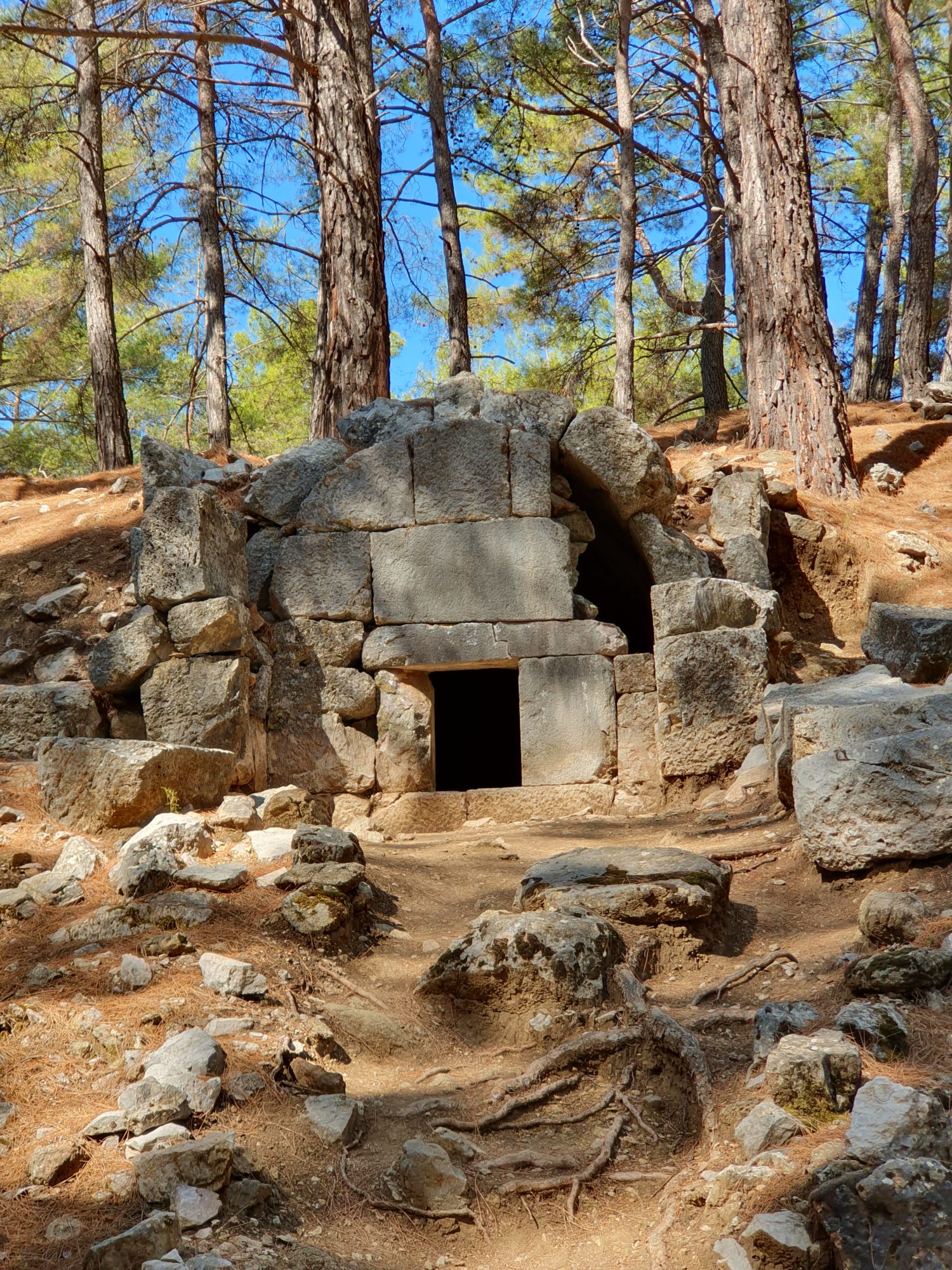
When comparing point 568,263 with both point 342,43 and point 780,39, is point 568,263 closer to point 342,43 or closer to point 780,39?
point 780,39

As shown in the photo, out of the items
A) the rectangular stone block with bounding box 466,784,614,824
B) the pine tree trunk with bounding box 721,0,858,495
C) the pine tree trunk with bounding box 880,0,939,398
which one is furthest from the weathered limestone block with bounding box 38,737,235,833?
the pine tree trunk with bounding box 880,0,939,398

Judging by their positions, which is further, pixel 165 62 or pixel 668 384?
pixel 668 384

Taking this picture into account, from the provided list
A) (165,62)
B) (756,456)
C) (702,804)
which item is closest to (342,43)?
(165,62)

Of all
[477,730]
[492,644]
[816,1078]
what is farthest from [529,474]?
[816,1078]

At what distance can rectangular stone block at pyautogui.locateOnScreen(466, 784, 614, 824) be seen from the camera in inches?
289

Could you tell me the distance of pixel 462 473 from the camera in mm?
7773

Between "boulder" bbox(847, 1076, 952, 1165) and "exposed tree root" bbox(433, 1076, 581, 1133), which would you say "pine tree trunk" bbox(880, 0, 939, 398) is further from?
"boulder" bbox(847, 1076, 952, 1165)

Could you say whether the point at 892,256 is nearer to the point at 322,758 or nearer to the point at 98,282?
the point at 98,282

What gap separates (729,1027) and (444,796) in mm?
4071

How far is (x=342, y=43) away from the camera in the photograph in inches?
378

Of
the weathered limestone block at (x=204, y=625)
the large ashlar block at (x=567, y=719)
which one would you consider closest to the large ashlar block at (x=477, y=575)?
the large ashlar block at (x=567, y=719)

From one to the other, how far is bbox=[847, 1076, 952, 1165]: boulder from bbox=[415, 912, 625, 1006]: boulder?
1312 mm

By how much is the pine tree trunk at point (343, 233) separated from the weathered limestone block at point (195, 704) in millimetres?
3308

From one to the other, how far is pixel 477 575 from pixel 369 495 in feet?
3.27
